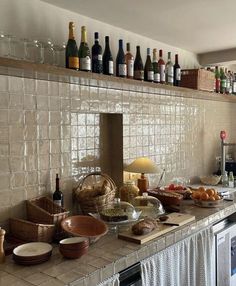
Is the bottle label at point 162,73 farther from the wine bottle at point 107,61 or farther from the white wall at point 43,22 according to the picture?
the wine bottle at point 107,61

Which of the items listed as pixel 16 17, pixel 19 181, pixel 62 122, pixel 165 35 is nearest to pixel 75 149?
pixel 62 122

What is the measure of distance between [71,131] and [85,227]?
66cm

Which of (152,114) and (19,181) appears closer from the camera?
(19,181)

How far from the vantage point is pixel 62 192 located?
80.4 inches

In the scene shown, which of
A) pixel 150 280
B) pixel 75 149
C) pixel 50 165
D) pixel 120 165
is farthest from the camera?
pixel 120 165

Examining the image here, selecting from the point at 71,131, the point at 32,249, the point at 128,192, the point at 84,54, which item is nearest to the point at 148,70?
the point at 84,54

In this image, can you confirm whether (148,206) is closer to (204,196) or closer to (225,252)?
(204,196)

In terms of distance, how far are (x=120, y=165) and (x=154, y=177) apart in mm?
432

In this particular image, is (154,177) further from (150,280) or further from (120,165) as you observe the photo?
(150,280)

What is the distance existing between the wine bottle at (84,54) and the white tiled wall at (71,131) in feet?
0.46

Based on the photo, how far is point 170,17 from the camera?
226cm

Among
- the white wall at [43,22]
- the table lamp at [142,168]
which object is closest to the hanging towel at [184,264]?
the table lamp at [142,168]

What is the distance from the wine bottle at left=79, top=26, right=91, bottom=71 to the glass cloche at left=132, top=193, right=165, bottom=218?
89cm

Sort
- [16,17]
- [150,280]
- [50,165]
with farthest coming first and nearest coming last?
[50,165], [16,17], [150,280]
